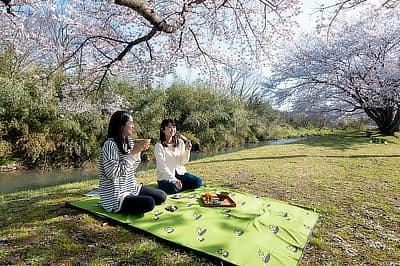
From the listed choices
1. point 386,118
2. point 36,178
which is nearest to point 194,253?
point 36,178

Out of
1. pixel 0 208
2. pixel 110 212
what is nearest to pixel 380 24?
pixel 110 212

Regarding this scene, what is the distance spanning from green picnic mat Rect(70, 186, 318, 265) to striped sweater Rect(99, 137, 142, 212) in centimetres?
13

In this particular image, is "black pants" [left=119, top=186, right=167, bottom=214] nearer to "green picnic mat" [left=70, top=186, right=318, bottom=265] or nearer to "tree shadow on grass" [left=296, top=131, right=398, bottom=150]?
"green picnic mat" [left=70, top=186, right=318, bottom=265]

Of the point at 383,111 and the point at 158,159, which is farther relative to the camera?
the point at 383,111

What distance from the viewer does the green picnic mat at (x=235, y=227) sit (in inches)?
73.0

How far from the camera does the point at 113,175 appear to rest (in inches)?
93.4

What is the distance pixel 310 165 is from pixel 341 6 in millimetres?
3248

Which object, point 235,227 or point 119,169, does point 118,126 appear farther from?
point 235,227

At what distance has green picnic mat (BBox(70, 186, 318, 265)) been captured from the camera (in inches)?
73.0

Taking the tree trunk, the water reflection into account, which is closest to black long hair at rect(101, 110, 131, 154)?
the water reflection

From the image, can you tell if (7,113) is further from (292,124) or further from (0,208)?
(292,124)

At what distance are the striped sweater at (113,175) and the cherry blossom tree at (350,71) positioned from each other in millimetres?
→ 9880

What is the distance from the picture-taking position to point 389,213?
113 inches

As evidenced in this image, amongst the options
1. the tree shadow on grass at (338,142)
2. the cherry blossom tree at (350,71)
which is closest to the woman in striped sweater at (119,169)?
the tree shadow on grass at (338,142)
